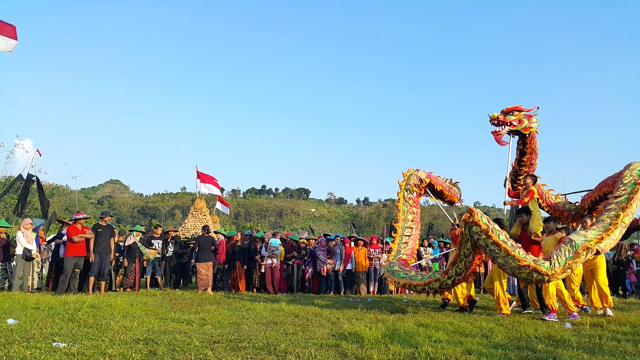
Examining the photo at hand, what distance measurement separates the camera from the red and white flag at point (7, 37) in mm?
10391

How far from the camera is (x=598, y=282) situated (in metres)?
9.48

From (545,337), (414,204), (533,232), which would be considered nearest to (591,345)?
(545,337)

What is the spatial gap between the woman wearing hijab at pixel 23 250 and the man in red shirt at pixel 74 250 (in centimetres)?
142

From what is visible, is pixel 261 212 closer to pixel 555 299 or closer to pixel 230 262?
pixel 230 262

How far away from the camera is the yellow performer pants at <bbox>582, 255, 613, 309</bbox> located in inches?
370

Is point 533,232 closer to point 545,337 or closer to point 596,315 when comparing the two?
point 596,315

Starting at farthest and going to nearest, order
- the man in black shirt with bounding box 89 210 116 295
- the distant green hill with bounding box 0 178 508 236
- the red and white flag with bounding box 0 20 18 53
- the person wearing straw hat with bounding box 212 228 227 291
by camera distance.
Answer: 1. the distant green hill with bounding box 0 178 508 236
2. the person wearing straw hat with bounding box 212 228 227 291
3. the man in black shirt with bounding box 89 210 116 295
4. the red and white flag with bounding box 0 20 18 53

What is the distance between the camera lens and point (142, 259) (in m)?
14.4

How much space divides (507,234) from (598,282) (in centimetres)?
225

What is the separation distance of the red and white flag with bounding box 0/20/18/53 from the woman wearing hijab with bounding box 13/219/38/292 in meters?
4.20

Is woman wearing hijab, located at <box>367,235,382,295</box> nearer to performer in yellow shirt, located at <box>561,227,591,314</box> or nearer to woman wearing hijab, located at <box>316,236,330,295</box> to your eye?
woman wearing hijab, located at <box>316,236,330,295</box>

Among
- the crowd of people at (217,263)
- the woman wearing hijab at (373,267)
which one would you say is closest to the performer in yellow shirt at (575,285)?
the crowd of people at (217,263)

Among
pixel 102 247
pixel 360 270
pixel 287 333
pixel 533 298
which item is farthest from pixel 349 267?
pixel 287 333

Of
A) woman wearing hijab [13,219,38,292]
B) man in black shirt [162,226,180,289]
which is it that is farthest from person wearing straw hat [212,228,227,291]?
woman wearing hijab [13,219,38,292]
